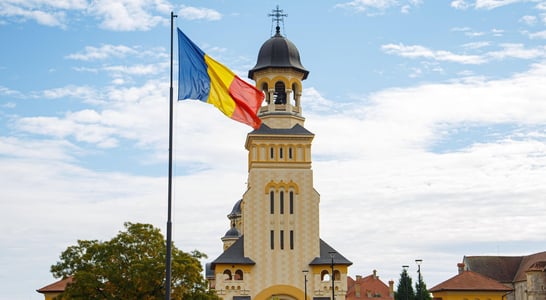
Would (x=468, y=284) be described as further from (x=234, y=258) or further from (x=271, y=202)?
(x=234, y=258)

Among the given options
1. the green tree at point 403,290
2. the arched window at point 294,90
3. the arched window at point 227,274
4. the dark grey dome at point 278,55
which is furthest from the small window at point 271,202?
the green tree at point 403,290

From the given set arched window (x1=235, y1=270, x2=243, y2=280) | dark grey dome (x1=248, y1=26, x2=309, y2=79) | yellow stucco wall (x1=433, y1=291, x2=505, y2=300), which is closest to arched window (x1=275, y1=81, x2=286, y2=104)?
dark grey dome (x1=248, y1=26, x2=309, y2=79)

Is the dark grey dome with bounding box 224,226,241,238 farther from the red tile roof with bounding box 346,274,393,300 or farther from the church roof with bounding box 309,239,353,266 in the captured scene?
the church roof with bounding box 309,239,353,266

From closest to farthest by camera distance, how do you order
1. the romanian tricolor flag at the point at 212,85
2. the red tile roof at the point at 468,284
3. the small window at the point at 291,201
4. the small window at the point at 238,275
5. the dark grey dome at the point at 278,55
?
the romanian tricolor flag at the point at 212,85, the small window at the point at 238,275, the small window at the point at 291,201, the dark grey dome at the point at 278,55, the red tile roof at the point at 468,284

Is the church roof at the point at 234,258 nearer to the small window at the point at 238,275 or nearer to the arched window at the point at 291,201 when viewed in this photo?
the small window at the point at 238,275

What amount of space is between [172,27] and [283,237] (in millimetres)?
47115

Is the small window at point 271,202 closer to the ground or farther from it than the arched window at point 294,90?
closer to the ground

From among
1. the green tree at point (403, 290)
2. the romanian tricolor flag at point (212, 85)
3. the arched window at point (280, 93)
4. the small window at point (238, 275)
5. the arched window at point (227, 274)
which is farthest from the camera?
the green tree at point (403, 290)

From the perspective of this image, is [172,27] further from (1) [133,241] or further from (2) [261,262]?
(2) [261,262]

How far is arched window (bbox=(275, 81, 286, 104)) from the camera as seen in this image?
260 ft

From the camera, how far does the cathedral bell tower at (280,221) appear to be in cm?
7369

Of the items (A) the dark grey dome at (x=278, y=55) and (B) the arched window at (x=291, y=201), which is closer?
(B) the arched window at (x=291, y=201)

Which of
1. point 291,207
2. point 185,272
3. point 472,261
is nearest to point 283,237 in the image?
point 291,207

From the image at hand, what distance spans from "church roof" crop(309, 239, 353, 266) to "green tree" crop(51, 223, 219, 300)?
18.0 meters
